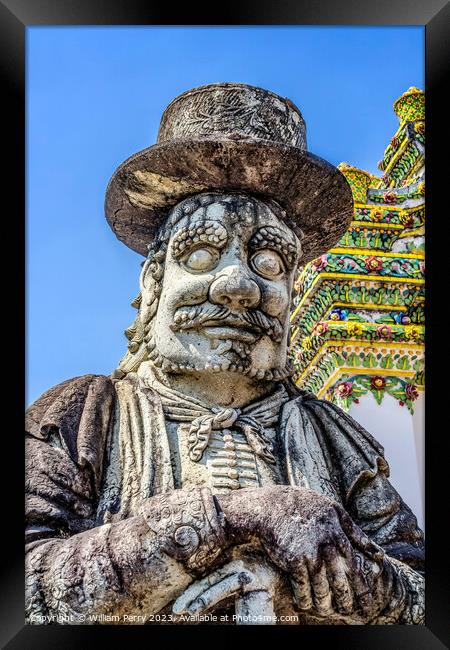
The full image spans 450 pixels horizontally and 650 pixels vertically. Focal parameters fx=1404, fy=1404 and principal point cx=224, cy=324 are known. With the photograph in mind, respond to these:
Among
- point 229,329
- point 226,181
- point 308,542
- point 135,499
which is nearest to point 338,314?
point 226,181

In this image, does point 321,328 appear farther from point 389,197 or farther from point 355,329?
point 389,197

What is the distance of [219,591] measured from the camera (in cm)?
602

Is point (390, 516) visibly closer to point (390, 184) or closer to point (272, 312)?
point (272, 312)

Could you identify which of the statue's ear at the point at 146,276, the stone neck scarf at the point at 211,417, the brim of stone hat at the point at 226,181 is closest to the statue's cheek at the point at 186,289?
the statue's ear at the point at 146,276

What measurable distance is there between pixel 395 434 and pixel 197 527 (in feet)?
24.2

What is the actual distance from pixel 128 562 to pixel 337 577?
2.97 ft

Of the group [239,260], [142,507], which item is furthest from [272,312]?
[142,507]

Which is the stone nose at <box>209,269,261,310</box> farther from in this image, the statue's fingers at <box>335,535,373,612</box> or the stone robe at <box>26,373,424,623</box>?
the statue's fingers at <box>335,535,373,612</box>

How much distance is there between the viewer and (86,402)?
6.89 m

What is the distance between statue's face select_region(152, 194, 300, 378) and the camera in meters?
6.89

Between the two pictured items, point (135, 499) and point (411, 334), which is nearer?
point (135, 499)

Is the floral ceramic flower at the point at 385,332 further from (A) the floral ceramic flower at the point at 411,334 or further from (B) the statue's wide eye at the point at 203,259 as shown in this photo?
(B) the statue's wide eye at the point at 203,259

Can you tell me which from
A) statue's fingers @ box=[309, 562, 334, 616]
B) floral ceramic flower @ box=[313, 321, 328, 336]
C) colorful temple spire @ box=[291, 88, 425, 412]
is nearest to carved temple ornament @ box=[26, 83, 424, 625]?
statue's fingers @ box=[309, 562, 334, 616]

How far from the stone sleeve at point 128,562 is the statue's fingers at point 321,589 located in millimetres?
432
